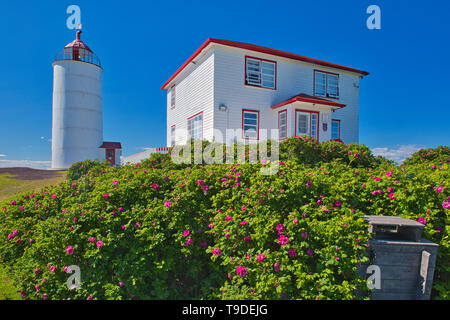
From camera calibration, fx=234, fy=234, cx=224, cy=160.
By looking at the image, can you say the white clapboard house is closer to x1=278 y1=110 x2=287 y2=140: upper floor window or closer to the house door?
x1=278 y1=110 x2=287 y2=140: upper floor window

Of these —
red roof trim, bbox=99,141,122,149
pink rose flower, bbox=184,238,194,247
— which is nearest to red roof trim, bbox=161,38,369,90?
pink rose flower, bbox=184,238,194,247

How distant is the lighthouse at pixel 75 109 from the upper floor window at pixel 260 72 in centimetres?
1838

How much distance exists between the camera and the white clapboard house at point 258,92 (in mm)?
12023

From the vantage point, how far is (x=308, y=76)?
47.4ft

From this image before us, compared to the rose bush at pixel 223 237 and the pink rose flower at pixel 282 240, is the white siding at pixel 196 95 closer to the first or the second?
the rose bush at pixel 223 237

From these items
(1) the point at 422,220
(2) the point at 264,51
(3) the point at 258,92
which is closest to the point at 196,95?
(3) the point at 258,92

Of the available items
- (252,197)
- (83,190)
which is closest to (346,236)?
(252,197)

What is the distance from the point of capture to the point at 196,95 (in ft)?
44.8

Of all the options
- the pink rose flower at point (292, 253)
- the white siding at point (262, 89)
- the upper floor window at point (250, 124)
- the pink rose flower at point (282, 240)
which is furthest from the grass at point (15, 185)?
the pink rose flower at point (292, 253)

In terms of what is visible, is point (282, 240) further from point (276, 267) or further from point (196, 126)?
point (196, 126)

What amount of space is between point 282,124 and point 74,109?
2059cm

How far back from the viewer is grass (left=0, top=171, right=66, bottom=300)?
12.2 feet

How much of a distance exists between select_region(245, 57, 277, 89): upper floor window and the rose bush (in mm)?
9755
